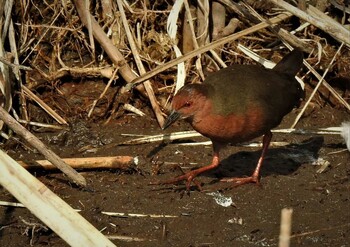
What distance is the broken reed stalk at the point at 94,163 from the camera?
220 inches

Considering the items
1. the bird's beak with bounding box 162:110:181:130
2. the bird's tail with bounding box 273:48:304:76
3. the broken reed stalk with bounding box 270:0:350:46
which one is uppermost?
the broken reed stalk with bounding box 270:0:350:46

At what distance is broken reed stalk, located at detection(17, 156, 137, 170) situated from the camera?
559 centimetres

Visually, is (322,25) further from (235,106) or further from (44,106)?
(44,106)

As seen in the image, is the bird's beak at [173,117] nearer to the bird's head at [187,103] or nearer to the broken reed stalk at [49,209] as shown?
the bird's head at [187,103]

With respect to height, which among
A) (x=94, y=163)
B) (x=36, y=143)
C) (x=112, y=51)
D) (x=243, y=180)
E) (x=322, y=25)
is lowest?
(x=243, y=180)

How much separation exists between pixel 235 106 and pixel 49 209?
2.24m

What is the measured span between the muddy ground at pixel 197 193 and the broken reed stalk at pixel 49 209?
1369 millimetres

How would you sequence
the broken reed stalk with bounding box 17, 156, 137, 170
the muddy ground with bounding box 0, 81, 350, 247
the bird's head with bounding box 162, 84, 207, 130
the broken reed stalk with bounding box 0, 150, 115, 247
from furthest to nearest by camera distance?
1. the broken reed stalk with bounding box 17, 156, 137, 170
2. the bird's head with bounding box 162, 84, 207, 130
3. the muddy ground with bounding box 0, 81, 350, 247
4. the broken reed stalk with bounding box 0, 150, 115, 247

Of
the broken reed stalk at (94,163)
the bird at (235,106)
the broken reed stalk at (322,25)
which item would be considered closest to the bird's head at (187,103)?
the bird at (235,106)

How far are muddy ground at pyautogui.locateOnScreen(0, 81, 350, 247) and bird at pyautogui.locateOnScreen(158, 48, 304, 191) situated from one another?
0.67 feet

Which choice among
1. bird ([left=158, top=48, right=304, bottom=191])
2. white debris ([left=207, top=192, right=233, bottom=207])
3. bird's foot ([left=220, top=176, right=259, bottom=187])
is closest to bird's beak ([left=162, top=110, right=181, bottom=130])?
bird ([left=158, top=48, right=304, bottom=191])

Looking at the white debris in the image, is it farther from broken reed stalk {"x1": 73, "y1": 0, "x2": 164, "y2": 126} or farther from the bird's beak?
broken reed stalk {"x1": 73, "y1": 0, "x2": 164, "y2": 126}

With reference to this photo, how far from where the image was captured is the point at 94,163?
5641mm

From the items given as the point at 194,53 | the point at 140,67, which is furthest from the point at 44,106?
the point at 194,53
